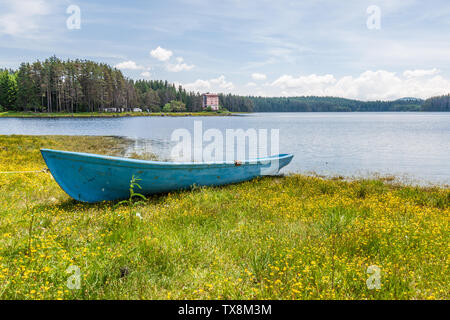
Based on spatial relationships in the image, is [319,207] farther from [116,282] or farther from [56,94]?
[56,94]

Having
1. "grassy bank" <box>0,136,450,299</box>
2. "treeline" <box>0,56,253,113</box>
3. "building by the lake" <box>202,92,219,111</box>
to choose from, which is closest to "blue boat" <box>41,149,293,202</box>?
"grassy bank" <box>0,136,450,299</box>

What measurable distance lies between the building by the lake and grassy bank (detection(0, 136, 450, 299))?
175812 mm

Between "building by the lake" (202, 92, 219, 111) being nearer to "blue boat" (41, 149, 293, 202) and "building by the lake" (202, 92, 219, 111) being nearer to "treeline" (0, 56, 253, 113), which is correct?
"treeline" (0, 56, 253, 113)

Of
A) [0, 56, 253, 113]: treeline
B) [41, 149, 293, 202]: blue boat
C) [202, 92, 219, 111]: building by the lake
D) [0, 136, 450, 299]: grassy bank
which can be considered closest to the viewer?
[0, 136, 450, 299]: grassy bank

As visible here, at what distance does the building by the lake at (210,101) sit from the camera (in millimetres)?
182125

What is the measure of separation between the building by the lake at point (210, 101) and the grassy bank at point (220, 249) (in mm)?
175812

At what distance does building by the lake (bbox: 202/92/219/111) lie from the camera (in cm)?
18212

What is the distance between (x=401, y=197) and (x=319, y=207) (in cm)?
476

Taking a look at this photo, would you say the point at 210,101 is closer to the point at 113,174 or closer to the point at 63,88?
the point at 63,88

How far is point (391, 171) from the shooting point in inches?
701

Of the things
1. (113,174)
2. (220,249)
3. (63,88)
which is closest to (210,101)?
(63,88)

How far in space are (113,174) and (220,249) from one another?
177 inches

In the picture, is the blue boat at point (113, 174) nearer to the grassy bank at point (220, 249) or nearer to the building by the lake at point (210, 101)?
the grassy bank at point (220, 249)
